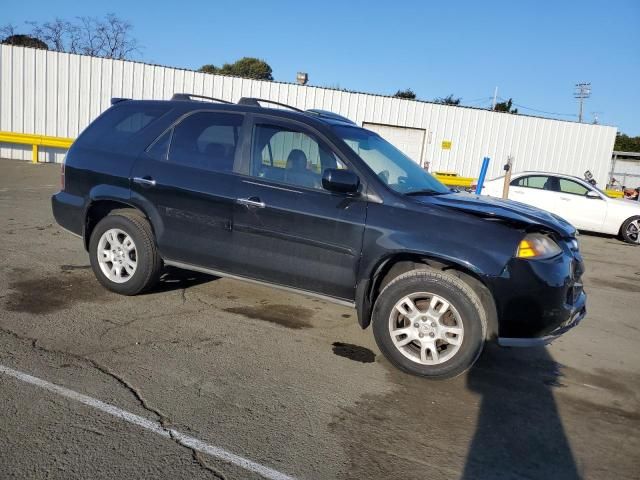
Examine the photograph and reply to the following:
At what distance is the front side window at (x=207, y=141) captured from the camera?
4711mm

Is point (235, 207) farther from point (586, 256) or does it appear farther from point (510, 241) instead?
point (586, 256)

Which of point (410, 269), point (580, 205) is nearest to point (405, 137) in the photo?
point (580, 205)

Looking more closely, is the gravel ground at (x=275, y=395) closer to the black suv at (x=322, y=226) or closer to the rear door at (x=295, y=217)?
the black suv at (x=322, y=226)

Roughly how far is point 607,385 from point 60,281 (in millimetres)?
5191

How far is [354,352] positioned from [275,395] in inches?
42.1

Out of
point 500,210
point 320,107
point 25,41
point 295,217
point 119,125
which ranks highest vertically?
point 25,41

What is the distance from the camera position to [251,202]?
14.6ft

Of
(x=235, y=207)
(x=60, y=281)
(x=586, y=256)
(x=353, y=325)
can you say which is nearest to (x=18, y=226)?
(x=60, y=281)

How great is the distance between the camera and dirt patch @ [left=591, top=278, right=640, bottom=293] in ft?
25.1

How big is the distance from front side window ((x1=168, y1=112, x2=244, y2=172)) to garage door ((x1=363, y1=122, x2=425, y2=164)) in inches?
608

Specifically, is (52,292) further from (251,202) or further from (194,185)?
(251,202)

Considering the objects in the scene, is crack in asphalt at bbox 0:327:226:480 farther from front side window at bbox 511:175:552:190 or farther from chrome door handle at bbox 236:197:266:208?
front side window at bbox 511:175:552:190

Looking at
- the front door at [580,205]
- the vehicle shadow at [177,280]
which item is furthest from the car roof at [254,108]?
the front door at [580,205]

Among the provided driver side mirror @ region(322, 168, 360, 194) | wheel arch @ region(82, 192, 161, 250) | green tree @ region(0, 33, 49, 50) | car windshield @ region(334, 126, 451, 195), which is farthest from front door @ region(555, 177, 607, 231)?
green tree @ region(0, 33, 49, 50)
